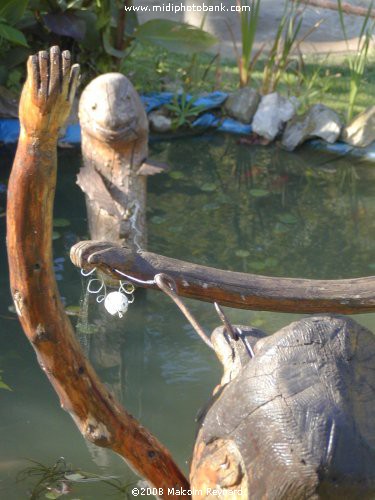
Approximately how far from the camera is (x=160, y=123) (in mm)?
6160

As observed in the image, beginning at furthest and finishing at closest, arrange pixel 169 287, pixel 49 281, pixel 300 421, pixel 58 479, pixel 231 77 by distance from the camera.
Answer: pixel 231 77 < pixel 58 479 < pixel 169 287 < pixel 49 281 < pixel 300 421

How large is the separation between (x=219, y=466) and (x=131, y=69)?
554cm

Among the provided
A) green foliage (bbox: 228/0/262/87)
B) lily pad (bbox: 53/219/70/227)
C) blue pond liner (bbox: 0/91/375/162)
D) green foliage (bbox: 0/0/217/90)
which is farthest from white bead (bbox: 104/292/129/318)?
green foliage (bbox: 228/0/262/87)

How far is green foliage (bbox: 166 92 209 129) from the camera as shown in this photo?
612 cm

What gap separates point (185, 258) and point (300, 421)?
3056 millimetres

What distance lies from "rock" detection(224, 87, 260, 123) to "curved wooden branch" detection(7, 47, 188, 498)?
4.70m

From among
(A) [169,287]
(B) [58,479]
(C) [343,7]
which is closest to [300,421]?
(A) [169,287]

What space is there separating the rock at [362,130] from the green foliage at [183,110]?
1134 mm

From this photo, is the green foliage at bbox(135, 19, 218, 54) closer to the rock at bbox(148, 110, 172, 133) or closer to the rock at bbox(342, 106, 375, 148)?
the rock at bbox(148, 110, 172, 133)

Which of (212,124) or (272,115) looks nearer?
(272,115)

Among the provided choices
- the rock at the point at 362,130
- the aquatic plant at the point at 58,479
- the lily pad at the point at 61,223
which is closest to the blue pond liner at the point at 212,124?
the rock at the point at 362,130

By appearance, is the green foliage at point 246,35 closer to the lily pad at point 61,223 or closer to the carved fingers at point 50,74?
the lily pad at point 61,223

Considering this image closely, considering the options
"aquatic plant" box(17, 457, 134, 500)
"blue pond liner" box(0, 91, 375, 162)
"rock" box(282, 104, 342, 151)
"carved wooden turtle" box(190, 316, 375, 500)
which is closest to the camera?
"carved wooden turtle" box(190, 316, 375, 500)

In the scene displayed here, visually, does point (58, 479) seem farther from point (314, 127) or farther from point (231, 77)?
point (231, 77)
